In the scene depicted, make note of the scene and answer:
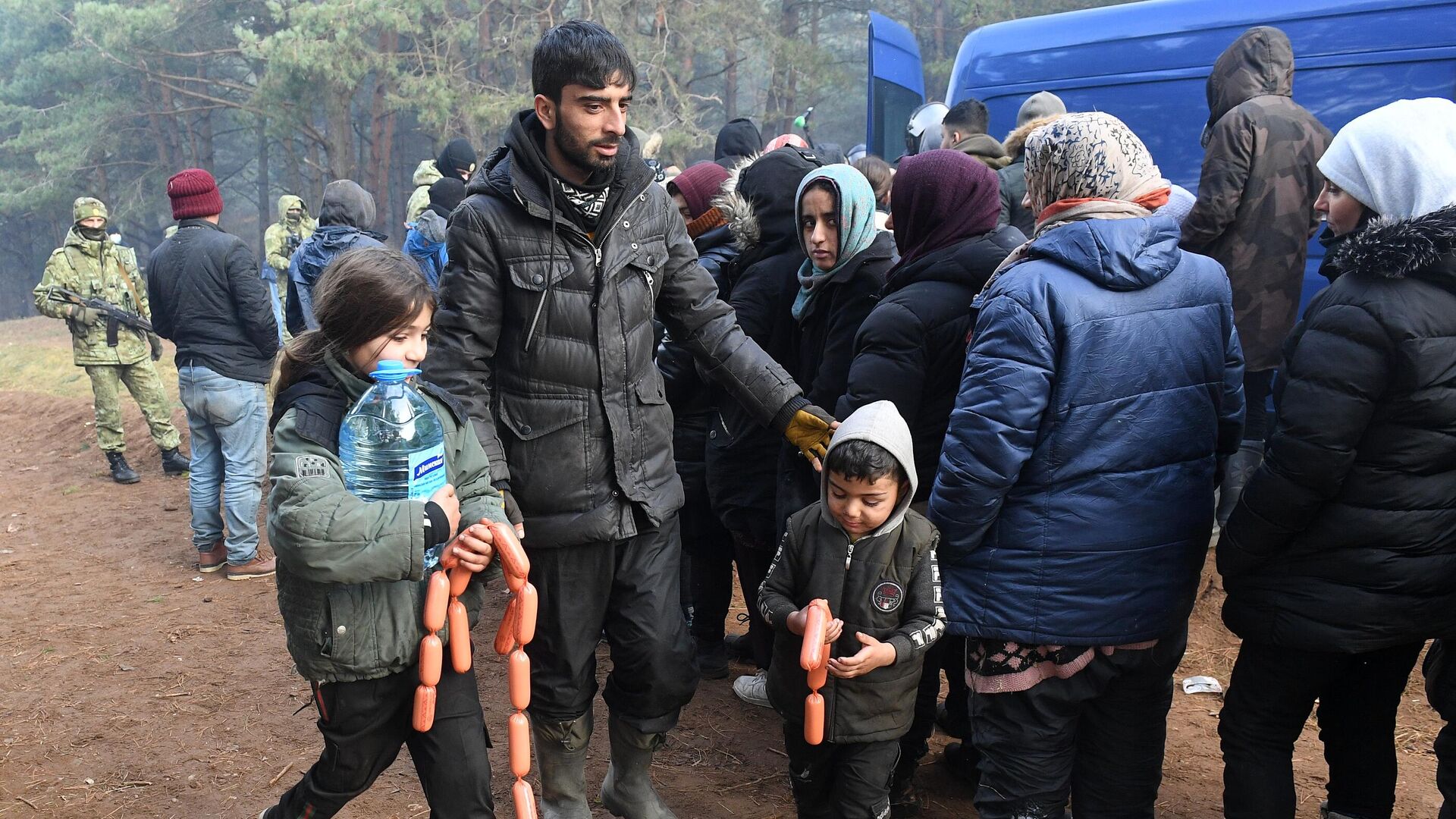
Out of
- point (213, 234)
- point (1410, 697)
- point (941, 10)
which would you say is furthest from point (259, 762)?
point (941, 10)

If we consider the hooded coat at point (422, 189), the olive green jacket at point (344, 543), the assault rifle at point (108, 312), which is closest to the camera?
the olive green jacket at point (344, 543)

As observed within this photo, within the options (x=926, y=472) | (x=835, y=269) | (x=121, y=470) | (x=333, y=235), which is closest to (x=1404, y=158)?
(x=926, y=472)

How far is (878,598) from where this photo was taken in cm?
284

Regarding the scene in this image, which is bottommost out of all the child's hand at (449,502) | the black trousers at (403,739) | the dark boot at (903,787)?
the dark boot at (903,787)

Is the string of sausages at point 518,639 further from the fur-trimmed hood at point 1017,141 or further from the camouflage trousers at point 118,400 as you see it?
the camouflage trousers at point 118,400

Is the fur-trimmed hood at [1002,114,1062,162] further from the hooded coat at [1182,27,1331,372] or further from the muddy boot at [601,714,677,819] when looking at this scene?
the muddy boot at [601,714,677,819]

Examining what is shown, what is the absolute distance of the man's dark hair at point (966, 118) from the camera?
21.8ft

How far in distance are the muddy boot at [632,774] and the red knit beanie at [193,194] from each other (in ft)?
14.4

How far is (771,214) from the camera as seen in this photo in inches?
163

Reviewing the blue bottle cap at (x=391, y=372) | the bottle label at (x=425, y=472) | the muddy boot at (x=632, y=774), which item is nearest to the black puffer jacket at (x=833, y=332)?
the muddy boot at (x=632, y=774)

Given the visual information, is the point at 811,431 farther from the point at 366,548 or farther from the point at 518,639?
the point at 366,548

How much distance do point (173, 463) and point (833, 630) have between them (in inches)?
321

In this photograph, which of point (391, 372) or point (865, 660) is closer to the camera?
point (391, 372)

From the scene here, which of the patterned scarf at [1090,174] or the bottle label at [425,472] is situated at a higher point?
the patterned scarf at [1090,174]
